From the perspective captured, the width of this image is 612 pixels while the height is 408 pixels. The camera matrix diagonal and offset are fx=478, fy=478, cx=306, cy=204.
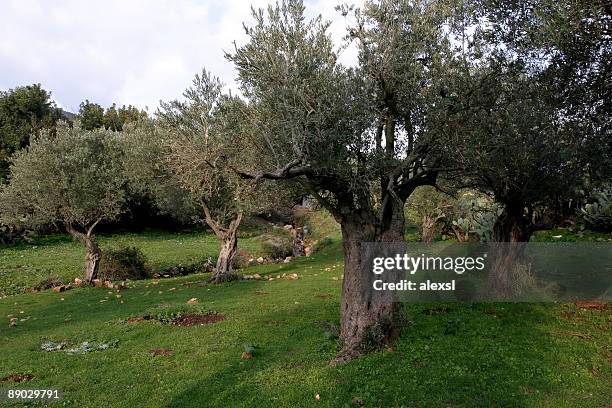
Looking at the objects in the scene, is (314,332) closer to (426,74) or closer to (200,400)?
(200,400)

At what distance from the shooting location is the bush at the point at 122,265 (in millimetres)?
27406

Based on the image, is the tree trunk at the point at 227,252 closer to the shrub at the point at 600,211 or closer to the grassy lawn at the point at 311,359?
the grassy lawn at the point at 311,359

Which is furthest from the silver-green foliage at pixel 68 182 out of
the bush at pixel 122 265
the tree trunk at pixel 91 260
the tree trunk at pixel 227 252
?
the tree trunk at pixel 227 252

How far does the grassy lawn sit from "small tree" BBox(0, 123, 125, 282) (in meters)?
7.15

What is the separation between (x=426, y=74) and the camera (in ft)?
35.2

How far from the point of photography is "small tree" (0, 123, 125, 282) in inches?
949

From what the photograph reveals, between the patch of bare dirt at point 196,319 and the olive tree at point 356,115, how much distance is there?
567 centimetres

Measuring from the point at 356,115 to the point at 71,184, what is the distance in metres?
19.1

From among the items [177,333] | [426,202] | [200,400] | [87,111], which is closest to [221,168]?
[177,333]

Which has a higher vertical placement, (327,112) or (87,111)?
(87,111)

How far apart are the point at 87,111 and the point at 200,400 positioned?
57.1 meters

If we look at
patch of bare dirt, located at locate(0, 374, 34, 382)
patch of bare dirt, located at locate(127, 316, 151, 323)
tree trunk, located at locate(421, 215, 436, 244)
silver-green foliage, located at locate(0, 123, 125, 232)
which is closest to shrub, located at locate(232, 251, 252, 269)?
silver-green foliage, located at locate(0, 123, 125, 232)

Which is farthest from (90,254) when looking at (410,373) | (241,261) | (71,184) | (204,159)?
(410,373)

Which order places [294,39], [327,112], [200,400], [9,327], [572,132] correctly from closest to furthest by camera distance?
[200,400] → [327,112] → [294,39] → [572,132] → [9,327]
